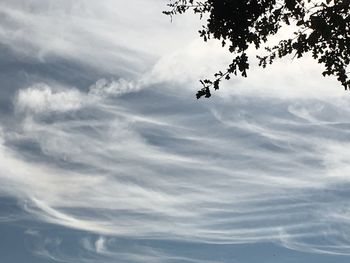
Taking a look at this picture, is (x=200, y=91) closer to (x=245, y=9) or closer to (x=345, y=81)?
(x=245, y=9)

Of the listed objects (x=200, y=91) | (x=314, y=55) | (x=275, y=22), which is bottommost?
(x=200, y=91)

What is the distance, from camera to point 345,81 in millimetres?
15953

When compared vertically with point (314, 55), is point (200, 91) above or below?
below

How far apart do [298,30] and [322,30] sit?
100 centimetres

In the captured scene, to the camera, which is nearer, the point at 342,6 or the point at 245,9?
the point at 342,6

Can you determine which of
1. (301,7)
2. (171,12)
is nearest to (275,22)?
(301,7)

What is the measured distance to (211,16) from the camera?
16.6m

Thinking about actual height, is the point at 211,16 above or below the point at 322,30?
above

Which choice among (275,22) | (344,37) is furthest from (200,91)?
(344,37)

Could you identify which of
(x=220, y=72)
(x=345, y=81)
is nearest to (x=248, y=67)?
(x=220, y=72)

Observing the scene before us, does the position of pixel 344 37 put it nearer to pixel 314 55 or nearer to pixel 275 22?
pixel 314 55

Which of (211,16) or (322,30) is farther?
(211,16)

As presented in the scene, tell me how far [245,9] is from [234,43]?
1110mm

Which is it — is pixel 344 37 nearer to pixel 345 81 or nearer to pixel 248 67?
pixel 345 81
